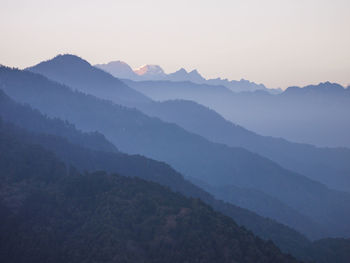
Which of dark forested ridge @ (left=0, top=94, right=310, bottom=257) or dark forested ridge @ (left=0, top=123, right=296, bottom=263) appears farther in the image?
dark forested ridge @ (left=0, top=94, right=310, bottom=257)

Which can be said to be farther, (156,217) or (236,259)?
(156,217)

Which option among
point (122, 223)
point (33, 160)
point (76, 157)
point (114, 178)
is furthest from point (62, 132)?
point (122, 223)

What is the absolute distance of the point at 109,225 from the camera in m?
87.2

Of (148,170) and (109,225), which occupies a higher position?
(148,170)

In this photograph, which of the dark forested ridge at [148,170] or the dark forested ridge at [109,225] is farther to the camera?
the dark forested ridge at [148,170]

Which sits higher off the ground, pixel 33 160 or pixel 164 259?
pixel 33 160

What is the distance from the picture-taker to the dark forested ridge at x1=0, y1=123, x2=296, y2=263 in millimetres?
80562

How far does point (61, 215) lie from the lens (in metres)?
94.6

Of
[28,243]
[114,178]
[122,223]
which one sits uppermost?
[114,178]

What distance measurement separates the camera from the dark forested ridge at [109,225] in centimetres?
8056

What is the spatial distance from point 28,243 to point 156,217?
25.9m

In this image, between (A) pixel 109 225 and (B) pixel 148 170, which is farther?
(B) pixel 148 170

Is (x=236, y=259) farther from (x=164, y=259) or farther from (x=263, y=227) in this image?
(x=263, y=227)

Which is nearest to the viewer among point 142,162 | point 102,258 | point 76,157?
point 102,258
